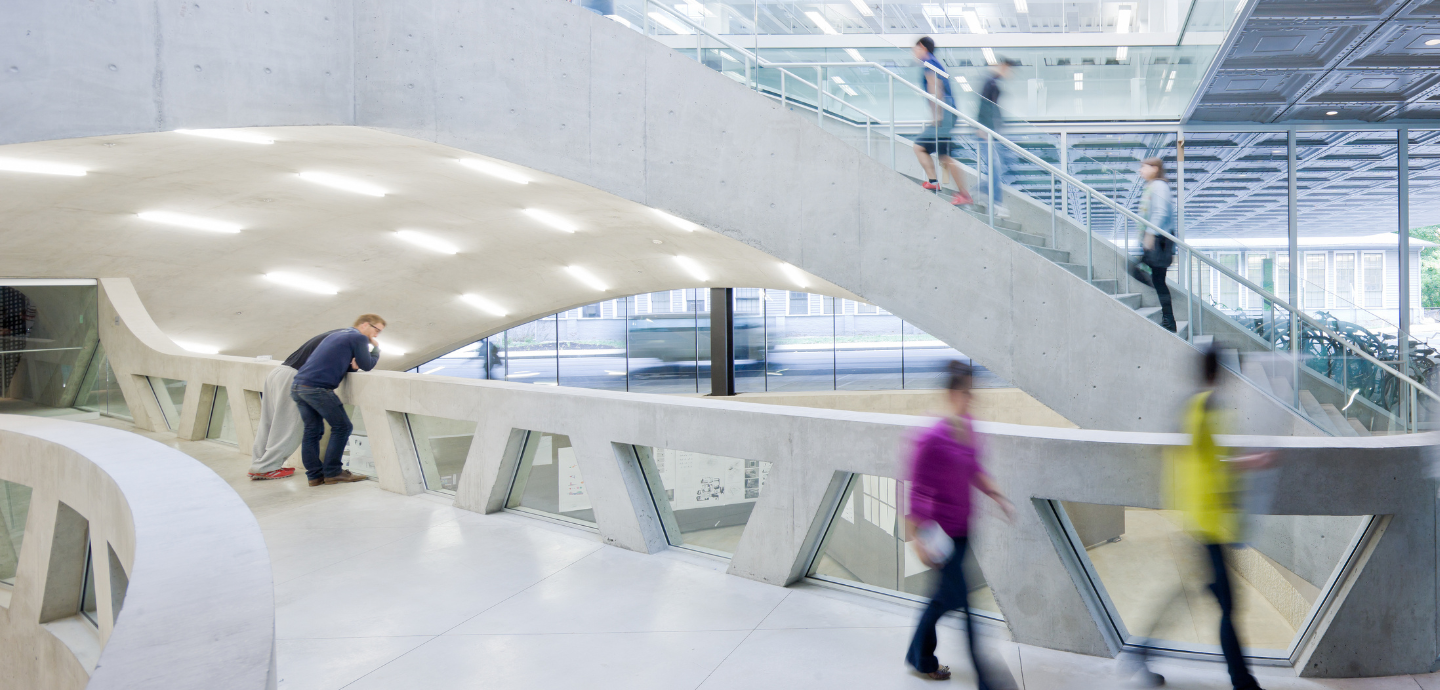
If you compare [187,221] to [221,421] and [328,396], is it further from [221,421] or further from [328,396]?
[328,396]

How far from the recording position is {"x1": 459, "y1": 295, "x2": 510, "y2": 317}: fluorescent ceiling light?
2423cm

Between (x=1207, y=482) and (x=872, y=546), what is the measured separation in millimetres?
1871

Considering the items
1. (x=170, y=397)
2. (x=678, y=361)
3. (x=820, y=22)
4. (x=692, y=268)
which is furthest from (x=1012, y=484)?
(x=678, y=361)

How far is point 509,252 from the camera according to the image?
19531 mm

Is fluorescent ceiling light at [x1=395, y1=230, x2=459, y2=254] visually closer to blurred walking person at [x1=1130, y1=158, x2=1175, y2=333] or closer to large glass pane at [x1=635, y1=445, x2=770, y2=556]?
large glass pane at [x1=635, y1=445, x2=770, y2=556]

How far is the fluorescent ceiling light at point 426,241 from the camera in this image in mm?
17812

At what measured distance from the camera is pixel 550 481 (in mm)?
6488

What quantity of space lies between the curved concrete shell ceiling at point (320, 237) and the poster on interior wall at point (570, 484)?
5.99m

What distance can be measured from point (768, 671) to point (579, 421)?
2.69m

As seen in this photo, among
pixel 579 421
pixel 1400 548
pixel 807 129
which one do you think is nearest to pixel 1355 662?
pixel 1400 548

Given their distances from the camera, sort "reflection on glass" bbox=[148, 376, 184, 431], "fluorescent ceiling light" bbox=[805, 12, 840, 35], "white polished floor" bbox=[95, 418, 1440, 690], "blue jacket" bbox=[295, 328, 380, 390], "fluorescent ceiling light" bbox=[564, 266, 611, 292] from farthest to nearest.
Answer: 1. "fluorescent ceiling light" bbox=[564, 266, 611, 292]
2. "fluorescent ceiling light" bbox=[805, 12, 840, 35]
3. "reflection on glass" bbox=[148, 376, 184, 431]
4. "blue jacket" bbox=[295, 328, 380, 390]
5. "white polished floor" bbox=[95, 418, 1440, 690]

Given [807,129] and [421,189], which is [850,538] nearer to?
[807,129]

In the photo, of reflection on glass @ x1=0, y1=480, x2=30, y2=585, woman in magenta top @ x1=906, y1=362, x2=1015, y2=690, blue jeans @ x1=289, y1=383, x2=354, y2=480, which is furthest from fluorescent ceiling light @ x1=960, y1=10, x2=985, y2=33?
reflection on glass @ x1=0, y1=480, x2=30, y2=585

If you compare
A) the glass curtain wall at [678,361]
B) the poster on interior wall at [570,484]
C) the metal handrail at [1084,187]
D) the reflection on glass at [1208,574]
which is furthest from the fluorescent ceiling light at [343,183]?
the glass curtain wall at [678,361]
